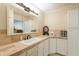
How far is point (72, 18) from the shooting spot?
198 centimetres

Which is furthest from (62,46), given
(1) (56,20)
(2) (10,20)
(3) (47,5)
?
(2) (10,20)

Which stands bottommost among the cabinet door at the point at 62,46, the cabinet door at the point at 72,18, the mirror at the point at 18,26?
the cabinet door at the point at 62,46

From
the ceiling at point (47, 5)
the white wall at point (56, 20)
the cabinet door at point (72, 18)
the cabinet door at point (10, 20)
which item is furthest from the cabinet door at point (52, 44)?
the cabinet door at point (10, 20)

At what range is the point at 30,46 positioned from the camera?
1.76 m

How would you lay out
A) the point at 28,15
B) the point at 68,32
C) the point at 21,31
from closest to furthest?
→ 1. the point at 68,32
2. the point at 21,31
3. the point at 28,15

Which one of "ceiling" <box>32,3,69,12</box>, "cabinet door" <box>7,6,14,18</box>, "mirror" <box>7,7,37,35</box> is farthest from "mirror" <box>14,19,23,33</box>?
"ceiling" <box>32,3,69,12</box>

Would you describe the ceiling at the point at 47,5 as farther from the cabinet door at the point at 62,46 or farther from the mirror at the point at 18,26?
the cabinet door at the point at 62,46

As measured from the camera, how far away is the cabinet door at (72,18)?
196cm

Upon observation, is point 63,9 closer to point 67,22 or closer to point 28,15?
point 67,22

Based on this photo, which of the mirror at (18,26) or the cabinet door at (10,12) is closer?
the cabinet door at (10,12)

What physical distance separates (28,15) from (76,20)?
934mm

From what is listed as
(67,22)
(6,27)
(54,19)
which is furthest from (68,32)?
(6,27)

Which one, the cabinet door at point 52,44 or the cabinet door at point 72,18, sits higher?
the cabinet door at point 72,18

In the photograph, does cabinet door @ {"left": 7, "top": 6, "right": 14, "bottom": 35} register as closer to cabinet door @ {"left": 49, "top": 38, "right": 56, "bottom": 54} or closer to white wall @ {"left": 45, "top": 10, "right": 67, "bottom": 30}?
white wall @ {"left": 45, "top": 10, "right": 67, "bottom": 30}
